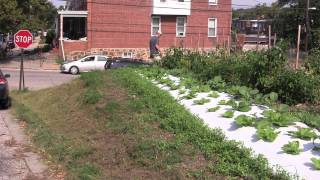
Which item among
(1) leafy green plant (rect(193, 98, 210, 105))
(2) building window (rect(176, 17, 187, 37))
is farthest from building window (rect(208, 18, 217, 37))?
(1) leafy green plant (rect(193, 98, 210, 105))

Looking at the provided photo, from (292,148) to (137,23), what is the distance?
1493 inches

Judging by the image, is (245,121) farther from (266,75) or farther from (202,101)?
(266,75)

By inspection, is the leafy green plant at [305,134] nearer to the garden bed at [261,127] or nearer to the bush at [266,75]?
the garden bed at [261,127]

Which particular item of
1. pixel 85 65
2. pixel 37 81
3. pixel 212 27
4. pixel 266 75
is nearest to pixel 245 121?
pixel 266 75

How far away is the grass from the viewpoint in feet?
20.8

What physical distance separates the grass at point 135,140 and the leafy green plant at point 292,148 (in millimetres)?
336

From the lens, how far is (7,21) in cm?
3672

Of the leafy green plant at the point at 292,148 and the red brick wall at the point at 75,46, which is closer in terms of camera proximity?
the leafy green plant at the point at 292,148

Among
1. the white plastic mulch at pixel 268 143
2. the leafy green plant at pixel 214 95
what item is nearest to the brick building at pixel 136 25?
the leafy green plant at pixel 214 95

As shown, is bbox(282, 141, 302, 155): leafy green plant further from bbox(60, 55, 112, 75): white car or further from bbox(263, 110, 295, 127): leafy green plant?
bbox(60, 55, 112, 75): white car

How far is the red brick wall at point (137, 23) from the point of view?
41875 millimetres

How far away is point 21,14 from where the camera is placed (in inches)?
1489

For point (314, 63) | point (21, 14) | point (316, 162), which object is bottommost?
point (316, 162)

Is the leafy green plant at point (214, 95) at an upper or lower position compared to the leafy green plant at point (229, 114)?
upper
